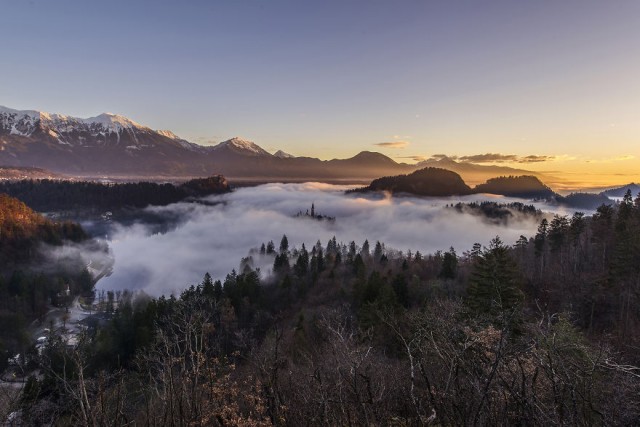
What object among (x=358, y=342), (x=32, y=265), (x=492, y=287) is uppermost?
(x=492, y=287)

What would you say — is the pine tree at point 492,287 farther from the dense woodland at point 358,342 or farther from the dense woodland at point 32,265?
the dense woodland at point 32,265

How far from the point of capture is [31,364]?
196 ft

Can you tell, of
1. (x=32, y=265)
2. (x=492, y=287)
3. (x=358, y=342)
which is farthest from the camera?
(x=32, y=265)

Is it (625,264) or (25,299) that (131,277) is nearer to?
(25,299)

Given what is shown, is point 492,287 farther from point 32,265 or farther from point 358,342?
point 32,265

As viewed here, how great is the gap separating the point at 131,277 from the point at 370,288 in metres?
142

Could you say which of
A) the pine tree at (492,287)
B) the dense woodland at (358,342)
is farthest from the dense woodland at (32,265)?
the pine tree at (492,287)

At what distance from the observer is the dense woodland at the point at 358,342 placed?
1204 centimetres

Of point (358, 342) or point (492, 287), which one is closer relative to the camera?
point (492, 287)

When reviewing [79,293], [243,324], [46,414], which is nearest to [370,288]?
[243,324]

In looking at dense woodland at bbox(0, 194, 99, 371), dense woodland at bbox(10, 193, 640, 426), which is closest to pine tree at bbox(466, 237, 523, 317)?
dense woodland at bbox(10, 193, 640, 426)

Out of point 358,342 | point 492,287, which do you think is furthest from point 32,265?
point 492,287

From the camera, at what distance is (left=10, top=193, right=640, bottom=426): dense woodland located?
12039 mm

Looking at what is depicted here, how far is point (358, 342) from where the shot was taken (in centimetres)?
3206
